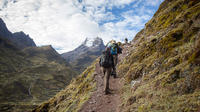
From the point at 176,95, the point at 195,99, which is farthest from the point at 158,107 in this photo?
the point at 195,99

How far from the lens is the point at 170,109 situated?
18.1 ft

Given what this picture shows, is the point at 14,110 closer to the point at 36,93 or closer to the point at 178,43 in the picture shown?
the point at 36,93

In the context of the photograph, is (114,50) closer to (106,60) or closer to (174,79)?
(106,60)

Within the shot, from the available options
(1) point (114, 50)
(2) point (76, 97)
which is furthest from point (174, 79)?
(2) point (76, 97)

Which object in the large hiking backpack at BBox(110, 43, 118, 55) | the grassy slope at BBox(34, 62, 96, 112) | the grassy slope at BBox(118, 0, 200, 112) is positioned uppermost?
the large hiking backpack at BBox(110, 43, 118, 55)

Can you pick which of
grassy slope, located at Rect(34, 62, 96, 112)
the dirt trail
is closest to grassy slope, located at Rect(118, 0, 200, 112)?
the dirt trail

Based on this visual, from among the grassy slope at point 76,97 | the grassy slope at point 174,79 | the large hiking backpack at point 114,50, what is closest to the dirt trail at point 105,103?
the grassy slope at point 76,97

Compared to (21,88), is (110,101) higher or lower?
higher

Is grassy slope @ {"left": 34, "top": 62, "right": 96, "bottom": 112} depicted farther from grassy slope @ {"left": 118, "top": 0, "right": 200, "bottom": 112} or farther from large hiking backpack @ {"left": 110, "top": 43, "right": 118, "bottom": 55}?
grassy slope @ {"left": 118, "top": 0, "right": 200, "bottom": 112}

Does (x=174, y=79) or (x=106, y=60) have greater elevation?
(x=106, y=60)

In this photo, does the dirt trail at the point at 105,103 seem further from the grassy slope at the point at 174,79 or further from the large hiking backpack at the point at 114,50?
the large hiking backpack at the point at 114,50

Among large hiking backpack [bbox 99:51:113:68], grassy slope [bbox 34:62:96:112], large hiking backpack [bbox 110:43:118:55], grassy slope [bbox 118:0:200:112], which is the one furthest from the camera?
large hiking backpack [bbox 110:43:118:55]

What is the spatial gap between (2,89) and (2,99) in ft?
74.7

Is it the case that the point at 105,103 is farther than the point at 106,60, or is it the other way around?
the point at 106,60
